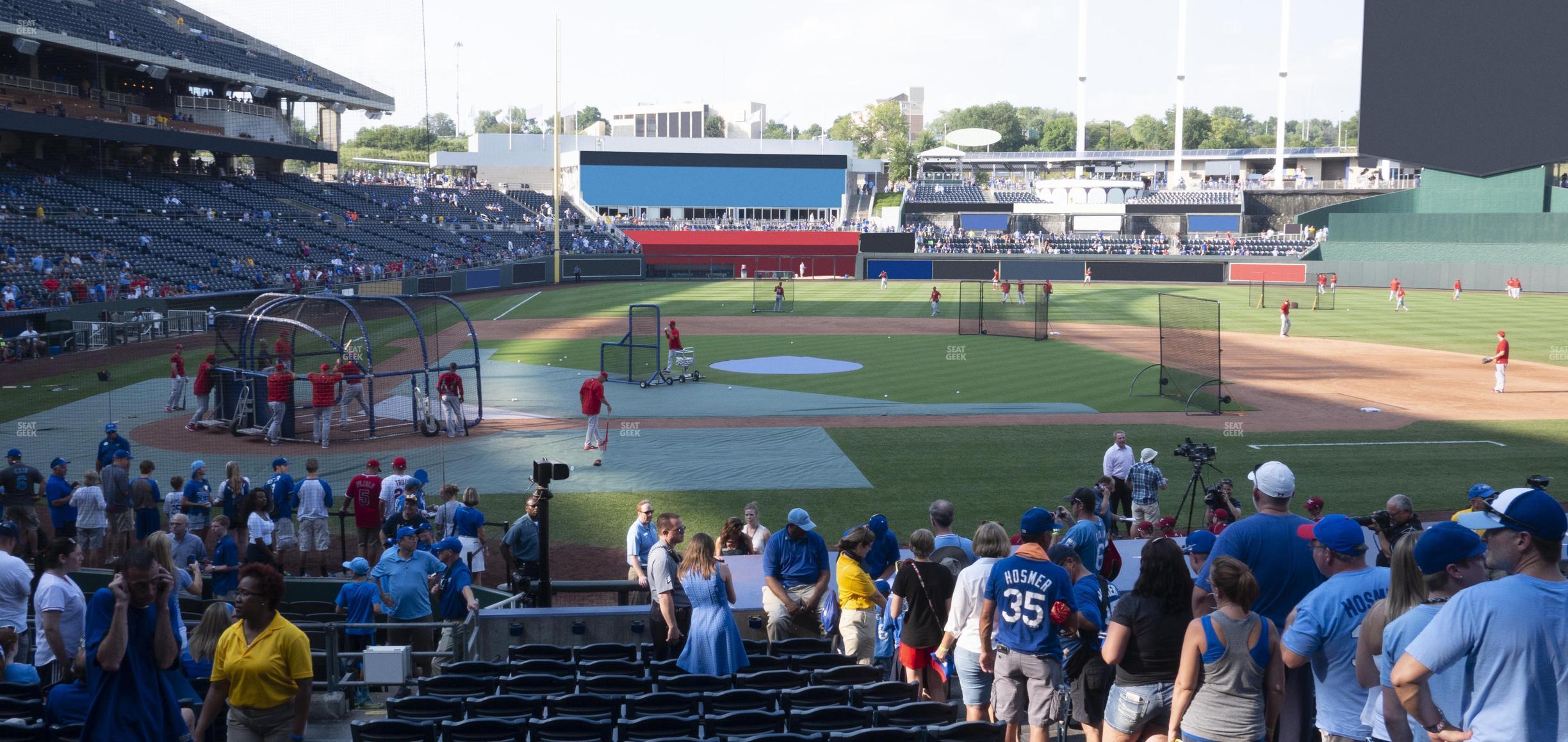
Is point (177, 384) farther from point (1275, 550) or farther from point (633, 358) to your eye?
point (1275, 550)

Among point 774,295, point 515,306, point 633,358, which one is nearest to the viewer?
point 633,358

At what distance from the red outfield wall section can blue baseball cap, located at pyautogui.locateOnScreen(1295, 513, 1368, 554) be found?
73273 millimetres

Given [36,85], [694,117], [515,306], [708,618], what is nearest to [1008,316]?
[515,306]

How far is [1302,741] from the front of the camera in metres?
6.29

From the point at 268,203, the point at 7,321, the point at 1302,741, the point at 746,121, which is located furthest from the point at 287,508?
the point at 746,121

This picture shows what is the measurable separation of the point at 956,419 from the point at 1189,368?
8.80 m

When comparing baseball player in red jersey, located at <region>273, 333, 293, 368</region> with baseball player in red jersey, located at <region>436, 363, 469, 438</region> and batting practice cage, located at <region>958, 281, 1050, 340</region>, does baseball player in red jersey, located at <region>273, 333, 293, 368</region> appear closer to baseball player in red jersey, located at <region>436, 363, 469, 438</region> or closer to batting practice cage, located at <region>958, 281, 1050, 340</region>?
baseball player in red jersey, located at <region>436, 363, 469, 438</region>

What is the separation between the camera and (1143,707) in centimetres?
630

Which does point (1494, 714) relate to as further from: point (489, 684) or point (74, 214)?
point (74, 214)

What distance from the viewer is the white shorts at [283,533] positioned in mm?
15641

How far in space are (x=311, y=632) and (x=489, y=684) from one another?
3.39m

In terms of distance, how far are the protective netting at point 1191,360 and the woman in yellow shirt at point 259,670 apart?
946 inches

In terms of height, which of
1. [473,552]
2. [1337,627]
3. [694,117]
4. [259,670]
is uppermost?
[694,117]

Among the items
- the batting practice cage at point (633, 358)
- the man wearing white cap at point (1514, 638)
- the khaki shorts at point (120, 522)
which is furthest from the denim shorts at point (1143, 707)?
the batting practice cage at point (633, 358)
